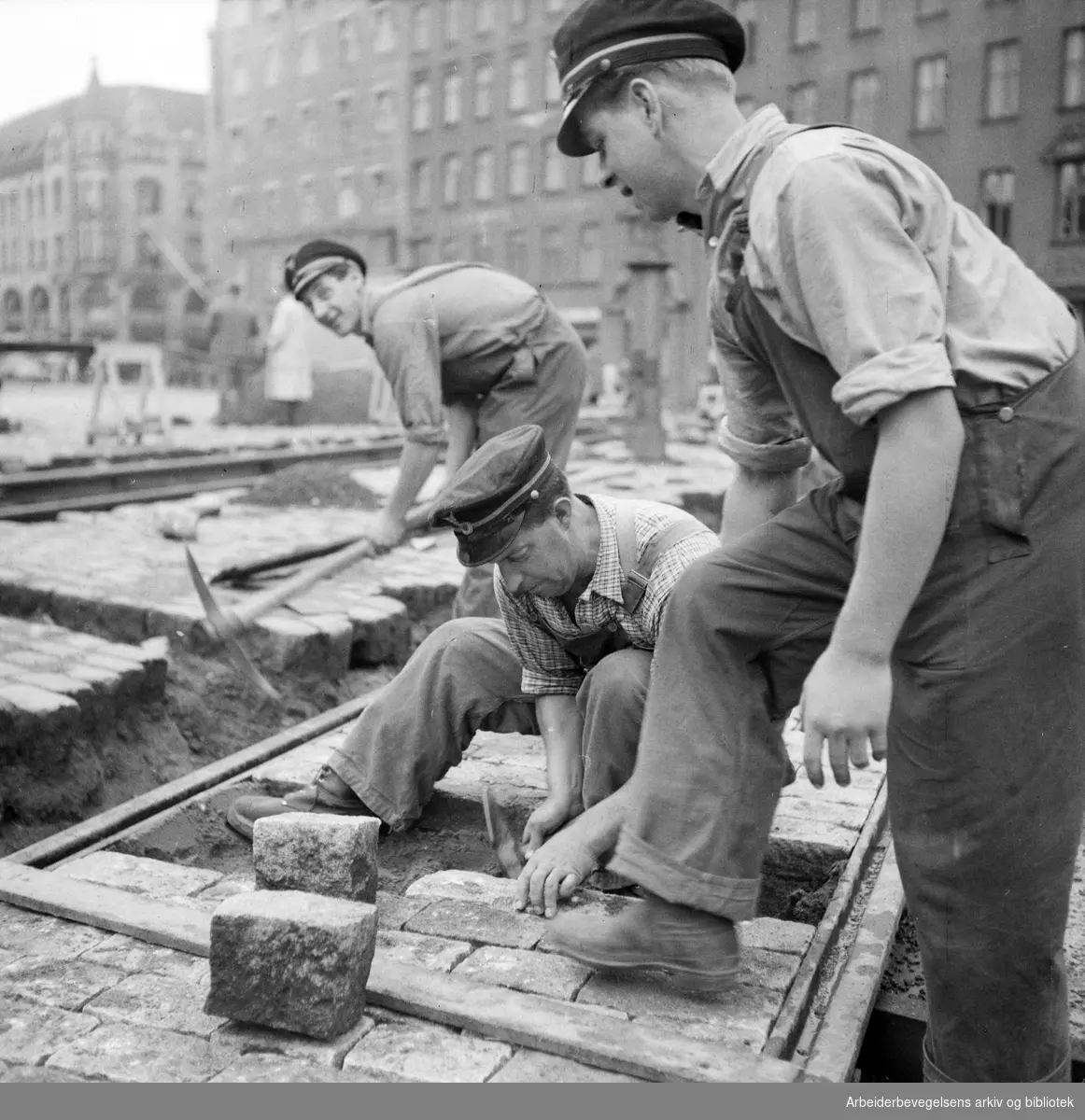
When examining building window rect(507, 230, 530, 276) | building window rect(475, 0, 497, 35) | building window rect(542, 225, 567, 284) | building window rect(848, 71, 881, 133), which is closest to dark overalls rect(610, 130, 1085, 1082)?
building window rect(475, 0, 497, 35)

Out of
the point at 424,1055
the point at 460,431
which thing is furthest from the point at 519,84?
the point at 424,1055

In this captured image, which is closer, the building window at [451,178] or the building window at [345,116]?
the building window at [345,116]

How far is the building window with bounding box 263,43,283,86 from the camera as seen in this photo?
920 inches

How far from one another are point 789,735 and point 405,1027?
104 inches

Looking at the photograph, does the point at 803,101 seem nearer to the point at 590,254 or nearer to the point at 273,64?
the point at 590,254

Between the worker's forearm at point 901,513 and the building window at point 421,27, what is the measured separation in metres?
24.6

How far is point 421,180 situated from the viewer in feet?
103

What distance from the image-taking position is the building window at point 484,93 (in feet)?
86.7

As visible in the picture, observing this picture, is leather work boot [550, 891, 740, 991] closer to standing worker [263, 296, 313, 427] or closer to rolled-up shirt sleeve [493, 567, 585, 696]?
rolled-up shirt sleeve [493, 567, 585, 696]

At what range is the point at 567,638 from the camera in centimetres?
329

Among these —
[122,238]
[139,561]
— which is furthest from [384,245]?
[139,561]

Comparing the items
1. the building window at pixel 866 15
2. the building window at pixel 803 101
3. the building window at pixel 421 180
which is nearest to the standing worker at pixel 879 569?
the building window at pixel 803 101

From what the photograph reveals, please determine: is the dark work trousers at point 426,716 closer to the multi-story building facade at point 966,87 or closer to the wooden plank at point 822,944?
the wooden plank at point 822,944

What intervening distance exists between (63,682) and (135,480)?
700 cm
